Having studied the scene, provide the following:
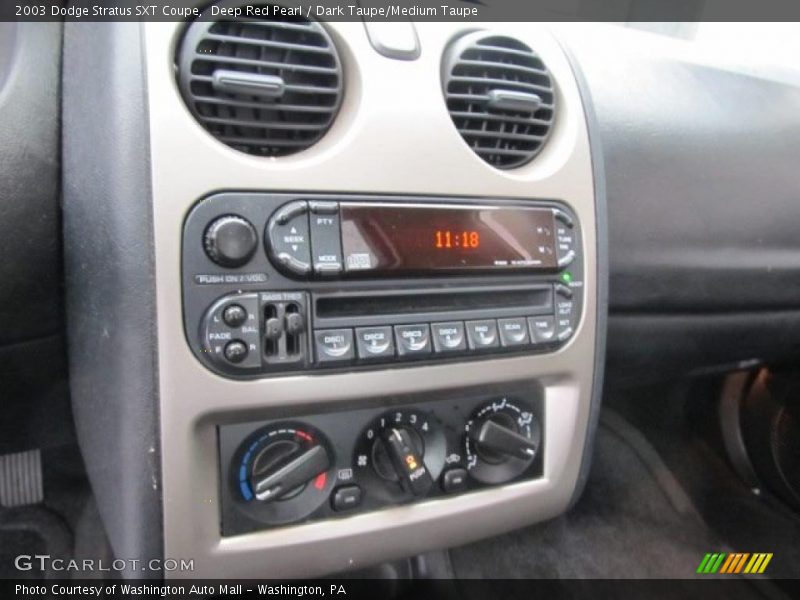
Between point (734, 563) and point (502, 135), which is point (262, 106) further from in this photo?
point (734, 563)

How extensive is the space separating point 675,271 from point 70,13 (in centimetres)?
80

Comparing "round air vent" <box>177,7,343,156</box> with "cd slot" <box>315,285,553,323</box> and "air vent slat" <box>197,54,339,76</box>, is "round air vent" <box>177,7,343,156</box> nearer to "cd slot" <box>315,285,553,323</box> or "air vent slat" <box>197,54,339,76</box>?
"air vent slat" <box>197,54,339,76</box>

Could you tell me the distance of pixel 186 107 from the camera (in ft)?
1.94

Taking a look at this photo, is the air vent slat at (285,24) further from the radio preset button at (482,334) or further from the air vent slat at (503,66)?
the radio preset button at (482,334)

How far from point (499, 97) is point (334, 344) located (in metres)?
0.32

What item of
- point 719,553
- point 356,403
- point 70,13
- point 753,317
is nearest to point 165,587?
point 356,403

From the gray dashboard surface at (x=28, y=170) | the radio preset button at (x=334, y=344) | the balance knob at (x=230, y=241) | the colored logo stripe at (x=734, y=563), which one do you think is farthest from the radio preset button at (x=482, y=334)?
the colored logo stripe at (x=734, y=563)

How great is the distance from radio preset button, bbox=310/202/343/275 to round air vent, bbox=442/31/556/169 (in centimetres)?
18

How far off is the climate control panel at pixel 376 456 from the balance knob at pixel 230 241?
0.51 ft

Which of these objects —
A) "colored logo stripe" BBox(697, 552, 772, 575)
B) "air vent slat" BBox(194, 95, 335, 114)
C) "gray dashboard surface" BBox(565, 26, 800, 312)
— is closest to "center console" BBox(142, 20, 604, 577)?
"air vent slat" BBox(194, 95, 335, 114)

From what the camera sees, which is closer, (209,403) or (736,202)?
(209,403)

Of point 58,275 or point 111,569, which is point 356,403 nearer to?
point 58,275

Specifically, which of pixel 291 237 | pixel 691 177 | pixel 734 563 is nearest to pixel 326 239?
pixel 291 237

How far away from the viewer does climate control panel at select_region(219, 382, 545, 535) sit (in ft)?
2.13
